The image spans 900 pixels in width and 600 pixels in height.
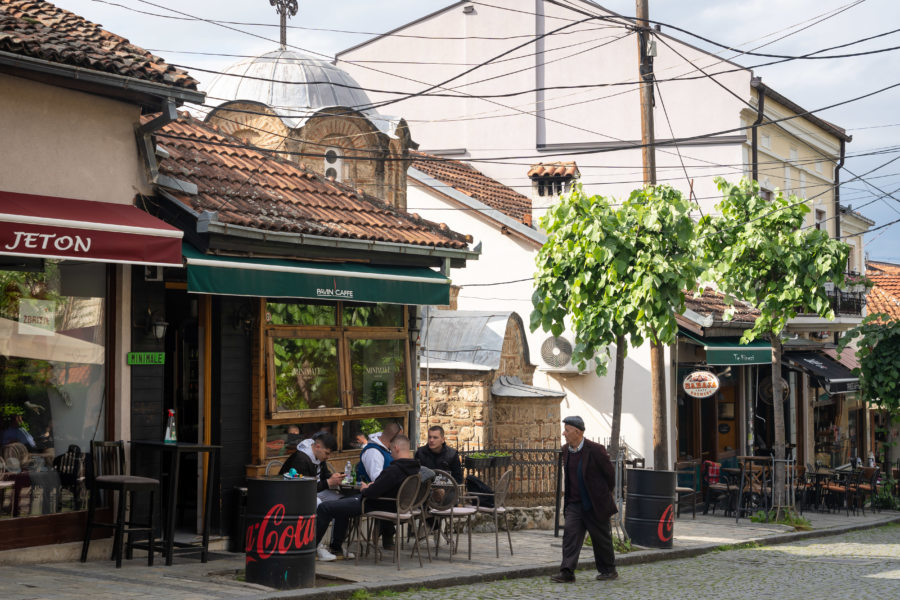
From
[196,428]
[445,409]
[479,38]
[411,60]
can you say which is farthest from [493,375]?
[411,60]

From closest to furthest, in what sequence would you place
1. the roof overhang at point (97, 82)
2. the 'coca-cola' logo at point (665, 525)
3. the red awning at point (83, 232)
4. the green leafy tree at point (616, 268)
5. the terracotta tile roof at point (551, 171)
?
1. the red awning at point (83, 232)
2. the roof overhang at point (97, 82)
3. the green leafy tree at point (616, 268)
4. the 'coca-cola' logo at point (665, 525)
5. the terracotta tile roof at point (551, 171)

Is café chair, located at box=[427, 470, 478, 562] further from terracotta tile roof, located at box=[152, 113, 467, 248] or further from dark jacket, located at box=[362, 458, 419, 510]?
terracotta tile roof, located at box=[152, 113, 467, 248]

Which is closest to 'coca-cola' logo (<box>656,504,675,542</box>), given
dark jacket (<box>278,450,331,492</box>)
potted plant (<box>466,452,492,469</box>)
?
potted plant (<box>466,452,492,469</box>)

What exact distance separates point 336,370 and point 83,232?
432 centimetres

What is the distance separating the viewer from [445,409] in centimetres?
1845

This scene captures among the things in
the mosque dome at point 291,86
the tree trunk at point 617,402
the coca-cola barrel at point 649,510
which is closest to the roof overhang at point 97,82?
the tree trunk at point 617,402

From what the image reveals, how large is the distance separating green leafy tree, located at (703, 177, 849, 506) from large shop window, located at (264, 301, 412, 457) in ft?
18.2

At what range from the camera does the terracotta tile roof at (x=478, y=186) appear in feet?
80.8

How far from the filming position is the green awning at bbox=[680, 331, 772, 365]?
67.4 feet

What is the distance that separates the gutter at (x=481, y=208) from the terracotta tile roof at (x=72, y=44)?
12.0m

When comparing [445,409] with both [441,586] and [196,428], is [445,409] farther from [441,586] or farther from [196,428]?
[441,586]

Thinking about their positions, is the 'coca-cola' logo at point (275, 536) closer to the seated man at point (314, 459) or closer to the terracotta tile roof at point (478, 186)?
the seated man at point (314, 459)

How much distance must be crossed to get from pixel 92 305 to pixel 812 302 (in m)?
11.3

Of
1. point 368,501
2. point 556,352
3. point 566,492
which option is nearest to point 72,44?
point 368,501
